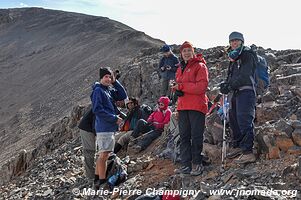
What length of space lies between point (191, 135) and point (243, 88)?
1.10 metres

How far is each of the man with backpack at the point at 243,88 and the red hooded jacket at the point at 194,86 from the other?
44cm

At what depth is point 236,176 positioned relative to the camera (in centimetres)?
604

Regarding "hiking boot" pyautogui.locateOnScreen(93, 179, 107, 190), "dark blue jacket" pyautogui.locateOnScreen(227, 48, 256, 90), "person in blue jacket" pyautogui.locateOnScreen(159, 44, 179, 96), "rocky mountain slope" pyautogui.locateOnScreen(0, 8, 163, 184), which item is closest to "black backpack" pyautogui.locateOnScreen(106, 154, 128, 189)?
"hiking boot" pyautogui.locateOnScreen(93, 179, 107, 190)

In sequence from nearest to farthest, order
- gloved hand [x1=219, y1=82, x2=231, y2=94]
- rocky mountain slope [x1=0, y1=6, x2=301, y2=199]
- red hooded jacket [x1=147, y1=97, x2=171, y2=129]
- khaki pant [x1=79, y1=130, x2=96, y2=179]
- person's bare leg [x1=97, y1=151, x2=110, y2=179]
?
rocky mountain slope [x1=0, y1=6, x2=301, y2=199] < gloved hand [x1=219, y1=82, x2=231, y2=94] < person's bare leg [x1=97, y1=151, x2=110, y2=179] < khaki pant [x1=79, y1=130, x2=96, y2=179] < red hooded jacket [x1=147, y1=97, x2=171, y2=129]

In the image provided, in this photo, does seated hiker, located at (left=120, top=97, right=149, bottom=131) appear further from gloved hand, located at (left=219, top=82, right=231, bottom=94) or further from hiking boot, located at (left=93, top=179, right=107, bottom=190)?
gloved hand, located at (left=219, top=82, right=231, bottom=94)

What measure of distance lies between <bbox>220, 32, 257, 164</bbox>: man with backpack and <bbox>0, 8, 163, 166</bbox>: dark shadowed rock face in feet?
56.5

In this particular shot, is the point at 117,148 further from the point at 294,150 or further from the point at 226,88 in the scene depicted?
the point at 294,150

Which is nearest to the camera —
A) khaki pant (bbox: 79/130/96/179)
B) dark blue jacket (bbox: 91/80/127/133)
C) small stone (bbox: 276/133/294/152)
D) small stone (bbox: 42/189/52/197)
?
small stone (bbox: 276/133/294/152)

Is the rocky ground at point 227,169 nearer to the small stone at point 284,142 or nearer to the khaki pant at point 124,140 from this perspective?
the small stone at point 284,142

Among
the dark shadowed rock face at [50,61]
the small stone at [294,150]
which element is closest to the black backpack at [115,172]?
the small stone at [294,150]

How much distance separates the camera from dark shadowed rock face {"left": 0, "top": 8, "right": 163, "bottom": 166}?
29391mm

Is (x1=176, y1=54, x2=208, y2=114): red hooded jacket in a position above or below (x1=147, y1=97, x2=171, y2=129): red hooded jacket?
above

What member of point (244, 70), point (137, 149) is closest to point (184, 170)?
point (244, 70)

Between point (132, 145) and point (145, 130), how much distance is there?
1.74ft
